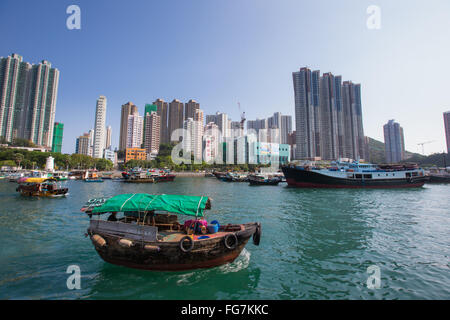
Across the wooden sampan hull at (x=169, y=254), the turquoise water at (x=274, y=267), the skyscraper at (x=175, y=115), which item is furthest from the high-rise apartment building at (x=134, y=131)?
the wooden sampan hull at (x=169, y=254)

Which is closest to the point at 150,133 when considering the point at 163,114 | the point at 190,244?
the point at 163,114

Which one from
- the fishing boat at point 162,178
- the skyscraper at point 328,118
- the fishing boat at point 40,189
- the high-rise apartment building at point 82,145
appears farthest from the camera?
the high-rise apartment building at point 82,145

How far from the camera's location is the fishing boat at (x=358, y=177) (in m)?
38.1

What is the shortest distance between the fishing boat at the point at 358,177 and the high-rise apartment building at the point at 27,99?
5700 inches

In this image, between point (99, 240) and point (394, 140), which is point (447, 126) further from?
point (99, 240)

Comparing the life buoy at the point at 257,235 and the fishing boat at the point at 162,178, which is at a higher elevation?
the fishing boat at the point at 162,178

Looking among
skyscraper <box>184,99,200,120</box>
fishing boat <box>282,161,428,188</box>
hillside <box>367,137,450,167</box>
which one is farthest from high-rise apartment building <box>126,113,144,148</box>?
hillside <box>367,137,450,167</box>

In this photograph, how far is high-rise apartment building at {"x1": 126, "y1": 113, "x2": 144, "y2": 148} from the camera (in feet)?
448

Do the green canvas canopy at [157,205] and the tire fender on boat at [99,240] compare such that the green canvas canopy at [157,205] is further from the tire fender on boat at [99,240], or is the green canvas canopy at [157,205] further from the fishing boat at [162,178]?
the fishing boat at [162,178]

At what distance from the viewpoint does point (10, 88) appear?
10881 cm

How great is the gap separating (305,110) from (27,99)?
498 feet

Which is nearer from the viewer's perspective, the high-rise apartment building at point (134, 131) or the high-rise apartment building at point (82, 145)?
the high-rise apartment building at point (134, 131)

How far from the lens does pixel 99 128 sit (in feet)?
408
